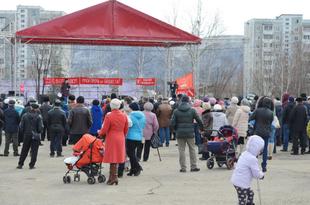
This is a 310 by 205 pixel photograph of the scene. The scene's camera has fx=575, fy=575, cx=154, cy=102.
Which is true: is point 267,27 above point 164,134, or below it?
above

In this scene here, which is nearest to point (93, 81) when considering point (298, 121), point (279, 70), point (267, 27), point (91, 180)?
point (298, 121)

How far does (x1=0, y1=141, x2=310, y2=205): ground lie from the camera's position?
10.2m

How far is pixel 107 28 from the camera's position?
23641 millimetres

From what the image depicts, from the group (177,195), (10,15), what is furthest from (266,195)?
(10,15)

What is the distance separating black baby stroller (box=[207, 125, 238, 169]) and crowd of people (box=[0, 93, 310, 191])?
0.45 m

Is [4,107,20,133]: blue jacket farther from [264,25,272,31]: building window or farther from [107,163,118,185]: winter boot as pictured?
[264,25,272,31]: building window

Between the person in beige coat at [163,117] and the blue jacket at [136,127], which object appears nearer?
the blue jacket at [136,127]

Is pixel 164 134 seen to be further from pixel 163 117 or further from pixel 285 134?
pixel 285 134

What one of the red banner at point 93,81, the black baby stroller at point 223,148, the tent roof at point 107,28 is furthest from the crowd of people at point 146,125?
the red banner at point 93,81

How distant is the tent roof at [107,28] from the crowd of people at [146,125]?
3.36m

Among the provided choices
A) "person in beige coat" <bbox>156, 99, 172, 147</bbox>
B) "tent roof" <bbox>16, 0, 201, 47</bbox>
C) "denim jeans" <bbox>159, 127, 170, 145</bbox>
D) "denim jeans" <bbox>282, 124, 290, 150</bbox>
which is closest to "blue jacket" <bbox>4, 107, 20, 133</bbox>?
"person in beige coat" <bbox>156, 99, 172, 147</bbox>

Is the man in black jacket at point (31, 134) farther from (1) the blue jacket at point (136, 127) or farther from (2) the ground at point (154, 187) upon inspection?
(1) the blue jacket at point (136, 127)

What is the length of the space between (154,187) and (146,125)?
384 cm

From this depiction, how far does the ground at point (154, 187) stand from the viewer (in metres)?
10.2
